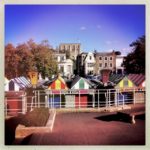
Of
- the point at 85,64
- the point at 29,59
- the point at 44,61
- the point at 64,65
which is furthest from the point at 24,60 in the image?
the point at 85,64

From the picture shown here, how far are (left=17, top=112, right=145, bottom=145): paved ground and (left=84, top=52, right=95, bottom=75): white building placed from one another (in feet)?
1.35

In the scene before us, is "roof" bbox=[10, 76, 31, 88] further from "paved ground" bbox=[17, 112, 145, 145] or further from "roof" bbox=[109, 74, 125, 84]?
"roof" bbox=[109, 74, 125, 84]

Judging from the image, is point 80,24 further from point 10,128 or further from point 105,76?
point 10,128

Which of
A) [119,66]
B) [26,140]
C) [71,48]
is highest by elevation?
[71,48]

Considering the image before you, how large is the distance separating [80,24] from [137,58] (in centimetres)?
56

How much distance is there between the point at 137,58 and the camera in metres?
3.08

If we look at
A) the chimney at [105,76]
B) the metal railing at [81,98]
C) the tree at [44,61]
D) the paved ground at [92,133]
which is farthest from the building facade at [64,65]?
the paved ground at [92,133]

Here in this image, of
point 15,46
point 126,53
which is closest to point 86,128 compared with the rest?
point 126,53

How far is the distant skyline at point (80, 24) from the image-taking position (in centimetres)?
304

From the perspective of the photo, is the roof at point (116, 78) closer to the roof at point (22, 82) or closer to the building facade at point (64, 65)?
the building facade at point (64, 65)

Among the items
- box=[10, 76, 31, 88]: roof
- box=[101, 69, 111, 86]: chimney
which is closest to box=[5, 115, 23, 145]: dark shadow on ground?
box=[10, 76, 31, 88]: roof

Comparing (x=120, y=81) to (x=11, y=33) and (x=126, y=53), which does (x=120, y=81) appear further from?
(x=11, y=33)

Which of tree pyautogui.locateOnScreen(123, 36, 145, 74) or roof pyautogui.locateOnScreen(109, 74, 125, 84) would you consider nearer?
tree pyautogui.locateOnScreen(123, 36, 145, 74)

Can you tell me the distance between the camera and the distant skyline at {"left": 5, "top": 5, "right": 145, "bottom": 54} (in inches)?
120
